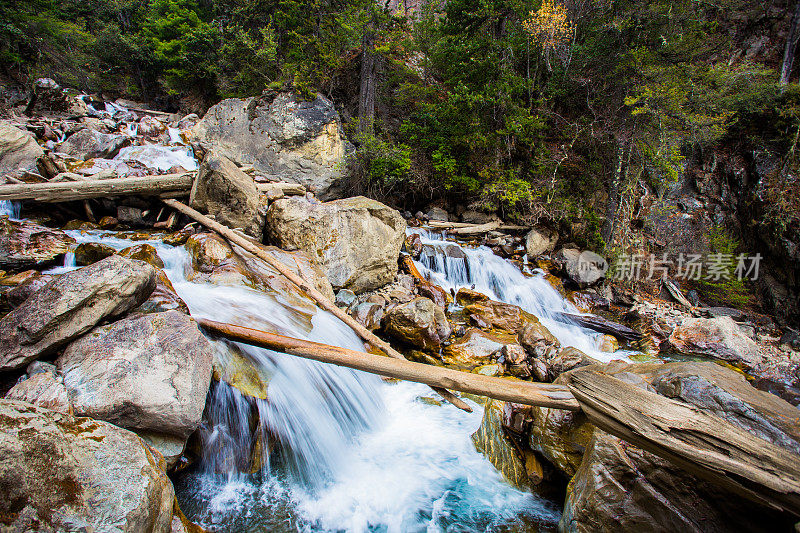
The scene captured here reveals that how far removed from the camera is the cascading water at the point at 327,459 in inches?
102

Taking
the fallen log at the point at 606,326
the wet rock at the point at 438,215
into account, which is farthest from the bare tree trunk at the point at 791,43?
the wet rock at the point at 438,215

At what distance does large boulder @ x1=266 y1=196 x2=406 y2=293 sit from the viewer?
6348 millimetres

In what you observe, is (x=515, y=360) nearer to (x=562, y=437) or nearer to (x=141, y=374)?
(x=562, y=437)

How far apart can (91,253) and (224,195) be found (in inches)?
90.8

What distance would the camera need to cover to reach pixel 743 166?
35.9 feet

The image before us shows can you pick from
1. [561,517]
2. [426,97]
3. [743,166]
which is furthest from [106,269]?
[743,166]

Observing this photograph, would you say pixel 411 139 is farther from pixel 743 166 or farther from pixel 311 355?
pixel 743 166

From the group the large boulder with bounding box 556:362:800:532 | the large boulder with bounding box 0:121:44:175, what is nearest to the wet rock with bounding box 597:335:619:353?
the large boulder with bounding box 556:362:800:532

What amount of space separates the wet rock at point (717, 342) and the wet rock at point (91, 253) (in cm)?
1087

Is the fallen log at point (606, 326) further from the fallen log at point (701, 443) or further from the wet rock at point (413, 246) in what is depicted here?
the fallen log at point (701, 443)

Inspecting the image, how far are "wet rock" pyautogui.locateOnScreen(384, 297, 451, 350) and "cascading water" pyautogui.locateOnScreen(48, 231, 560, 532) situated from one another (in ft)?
4.42

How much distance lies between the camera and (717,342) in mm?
6902

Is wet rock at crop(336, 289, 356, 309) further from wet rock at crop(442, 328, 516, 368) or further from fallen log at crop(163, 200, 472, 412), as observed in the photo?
wet rock at crop(442, 328, 516, 368)

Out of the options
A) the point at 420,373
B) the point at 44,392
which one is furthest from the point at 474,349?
the point at 44,392
